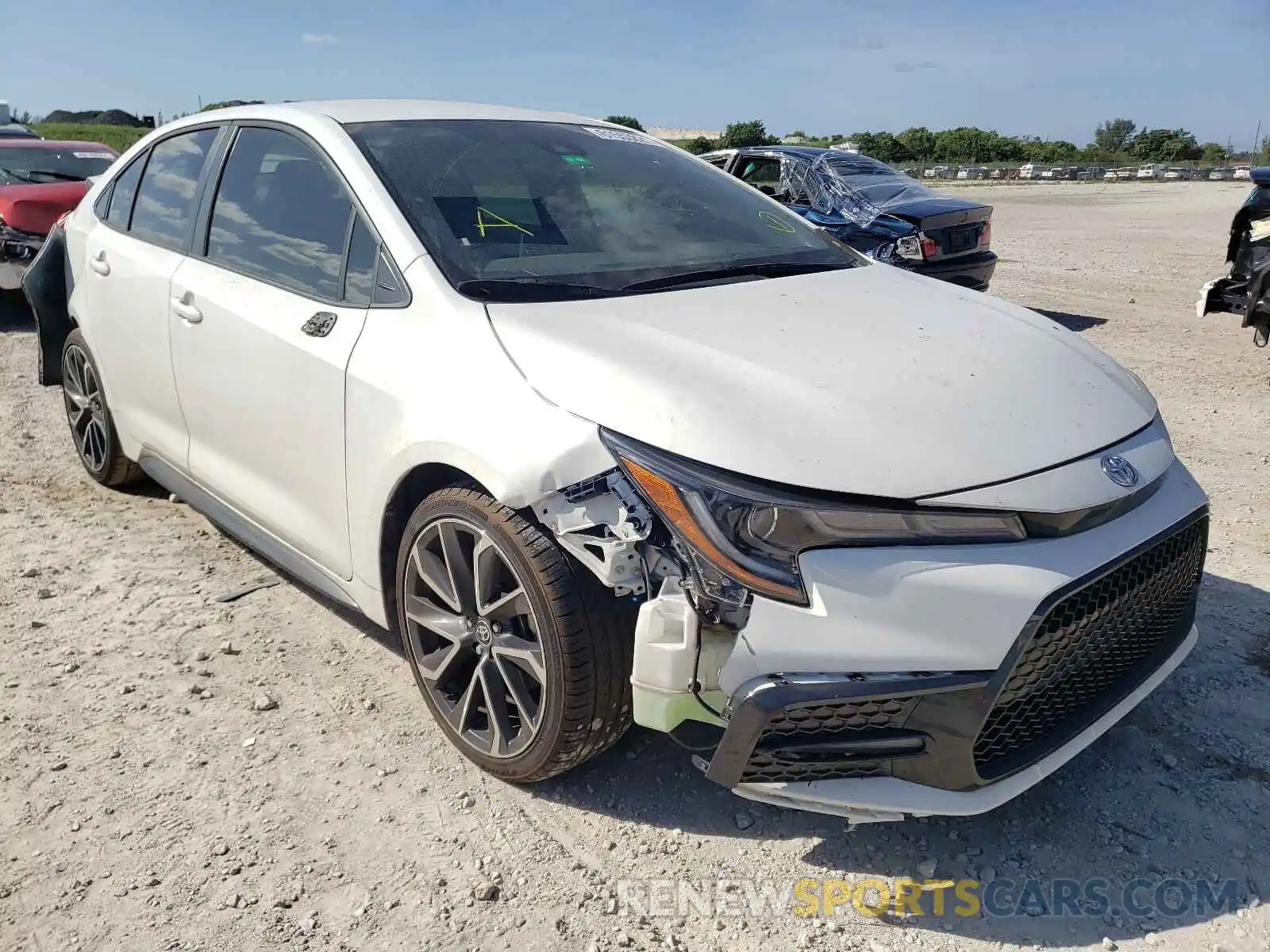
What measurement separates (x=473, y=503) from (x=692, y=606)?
0.64 metres

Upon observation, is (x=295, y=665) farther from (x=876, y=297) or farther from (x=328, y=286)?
(x=876, y=297)

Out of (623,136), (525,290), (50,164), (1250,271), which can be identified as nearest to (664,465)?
(525,290)

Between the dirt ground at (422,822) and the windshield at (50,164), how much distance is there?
7314mm

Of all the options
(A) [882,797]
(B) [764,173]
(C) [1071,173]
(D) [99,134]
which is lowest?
(A) [882,797]

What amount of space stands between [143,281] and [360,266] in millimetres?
1451

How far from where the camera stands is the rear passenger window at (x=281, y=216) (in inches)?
119

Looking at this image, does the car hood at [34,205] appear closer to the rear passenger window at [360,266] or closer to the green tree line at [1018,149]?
the rear passenger window at [360,266]

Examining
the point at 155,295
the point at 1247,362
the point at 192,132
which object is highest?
the point at 192,132

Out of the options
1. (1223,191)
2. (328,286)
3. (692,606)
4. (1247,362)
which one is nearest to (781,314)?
(692,606)

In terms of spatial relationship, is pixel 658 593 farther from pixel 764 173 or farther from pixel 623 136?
pixel 764 173

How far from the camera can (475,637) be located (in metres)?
2.66

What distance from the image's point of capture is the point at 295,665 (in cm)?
333

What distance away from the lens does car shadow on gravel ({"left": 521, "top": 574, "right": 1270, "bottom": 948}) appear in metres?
2.30

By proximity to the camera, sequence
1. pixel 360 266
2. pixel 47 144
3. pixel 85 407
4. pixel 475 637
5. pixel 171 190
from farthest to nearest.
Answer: pixel 47 144 → pixel 85 407 → pixel 171 190 → pixel 360 266 → pixel 475 637
